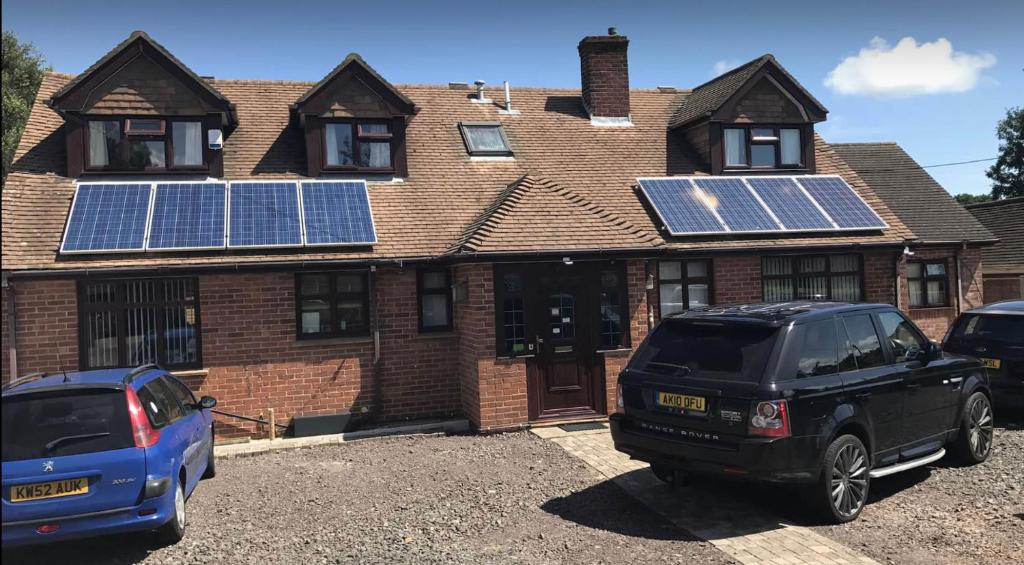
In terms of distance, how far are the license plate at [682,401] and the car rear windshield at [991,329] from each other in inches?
255

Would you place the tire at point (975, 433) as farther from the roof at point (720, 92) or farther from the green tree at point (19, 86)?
the green tree at point (19, 86)

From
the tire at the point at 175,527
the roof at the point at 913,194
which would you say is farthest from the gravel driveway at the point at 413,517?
the roof at the point at 913,194

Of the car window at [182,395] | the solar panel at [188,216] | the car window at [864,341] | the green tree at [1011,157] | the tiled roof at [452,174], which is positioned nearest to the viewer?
the car window at [864,341]

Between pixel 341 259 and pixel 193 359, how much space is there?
2.76 meters

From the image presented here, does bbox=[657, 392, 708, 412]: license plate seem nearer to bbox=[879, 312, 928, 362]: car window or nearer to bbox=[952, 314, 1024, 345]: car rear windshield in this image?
bbox=[879, 312, 928, 362]: car window

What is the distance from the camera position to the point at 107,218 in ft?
36.2

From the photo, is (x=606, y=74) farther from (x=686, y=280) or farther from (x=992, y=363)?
(x=992, y=363)

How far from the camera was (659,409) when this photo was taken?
6.62 m

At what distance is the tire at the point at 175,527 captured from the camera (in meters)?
6.21

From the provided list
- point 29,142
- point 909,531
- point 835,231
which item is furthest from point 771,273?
point 29,142

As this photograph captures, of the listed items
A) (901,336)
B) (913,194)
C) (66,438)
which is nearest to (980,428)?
(901,336)

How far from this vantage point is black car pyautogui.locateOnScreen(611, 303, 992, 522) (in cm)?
603

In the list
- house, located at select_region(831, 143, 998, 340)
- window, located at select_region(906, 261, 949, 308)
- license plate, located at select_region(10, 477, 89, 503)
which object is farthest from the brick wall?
license plate, located at select_region(10, 477, 89, 503)

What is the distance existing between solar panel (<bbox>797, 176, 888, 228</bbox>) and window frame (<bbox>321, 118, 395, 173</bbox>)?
8.65m
